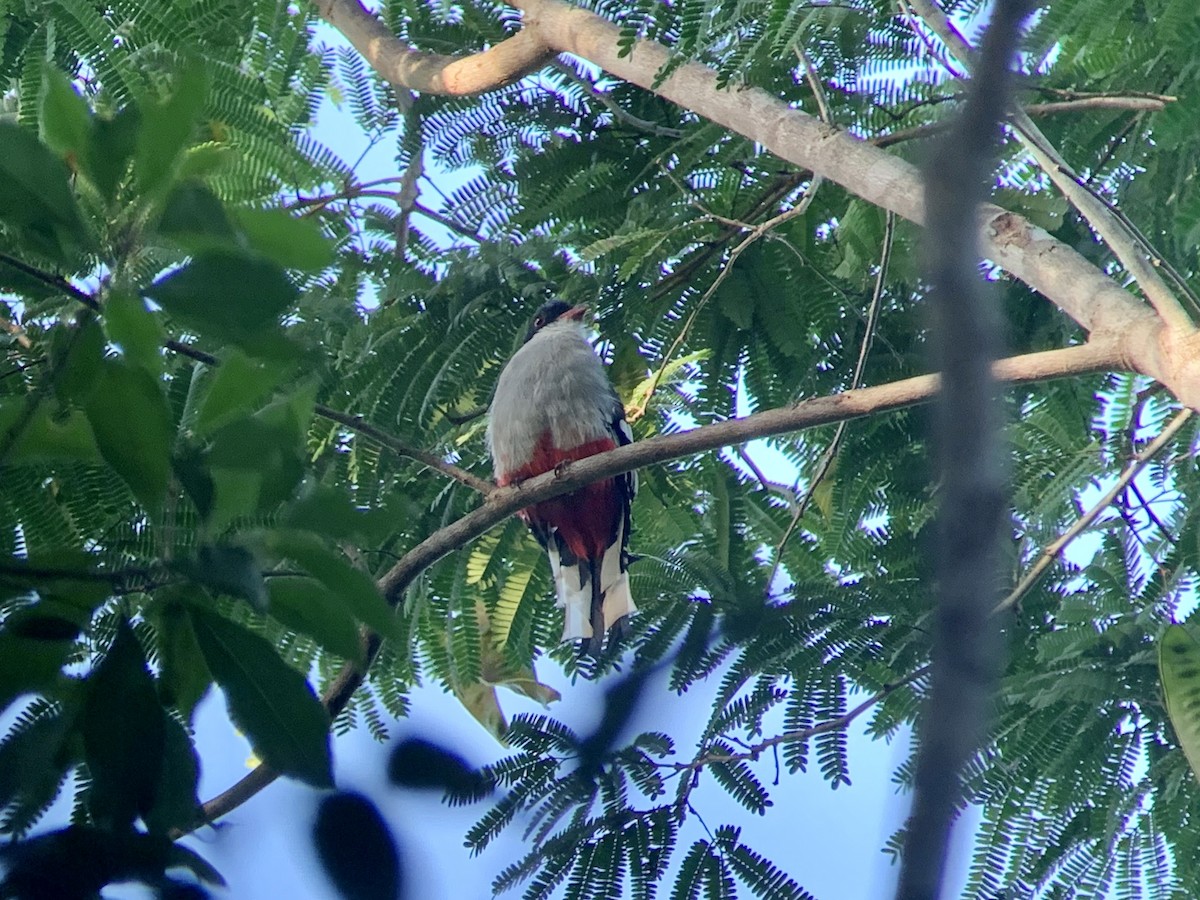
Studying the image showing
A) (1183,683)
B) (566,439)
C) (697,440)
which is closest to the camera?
(1183,683)

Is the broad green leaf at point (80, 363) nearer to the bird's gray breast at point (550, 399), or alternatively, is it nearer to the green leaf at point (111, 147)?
the green leaf at point (111, 147)

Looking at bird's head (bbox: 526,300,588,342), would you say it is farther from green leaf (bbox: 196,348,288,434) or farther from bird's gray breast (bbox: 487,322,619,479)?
green leaf (bbox: 196,348,288,434)

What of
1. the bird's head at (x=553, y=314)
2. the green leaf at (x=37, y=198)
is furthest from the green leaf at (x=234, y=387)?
the bird's head at (x=553, y=314)

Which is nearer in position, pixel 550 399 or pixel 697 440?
pixel 697 440

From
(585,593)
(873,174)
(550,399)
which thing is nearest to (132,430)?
(873,174)

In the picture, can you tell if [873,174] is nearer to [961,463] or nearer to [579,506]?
[579,506]

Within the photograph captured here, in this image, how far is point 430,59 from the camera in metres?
5.57

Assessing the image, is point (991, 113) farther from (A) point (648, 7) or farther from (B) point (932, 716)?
(A) point (648, 7)

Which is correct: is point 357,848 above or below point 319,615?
below

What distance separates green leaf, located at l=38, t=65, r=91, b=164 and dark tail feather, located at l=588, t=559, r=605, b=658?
2.91m

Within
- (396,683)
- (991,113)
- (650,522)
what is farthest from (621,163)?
(991,113)

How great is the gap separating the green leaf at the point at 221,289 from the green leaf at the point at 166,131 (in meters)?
0.10

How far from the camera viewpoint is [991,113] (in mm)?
789

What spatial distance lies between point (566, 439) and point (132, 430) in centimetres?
457
